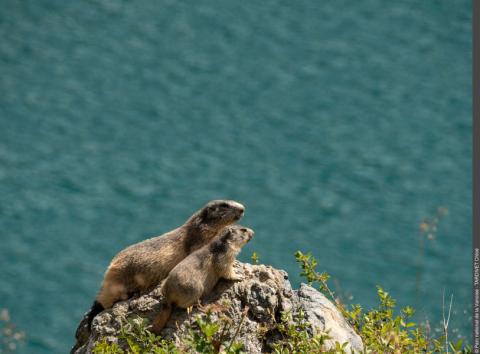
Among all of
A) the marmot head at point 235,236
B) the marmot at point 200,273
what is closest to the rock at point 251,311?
the marmot at point 200,273

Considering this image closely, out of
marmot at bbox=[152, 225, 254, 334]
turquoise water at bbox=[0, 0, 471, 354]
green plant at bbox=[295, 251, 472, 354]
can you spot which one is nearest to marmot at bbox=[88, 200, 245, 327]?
marmot at bbox=[152, 225, 254, 334]

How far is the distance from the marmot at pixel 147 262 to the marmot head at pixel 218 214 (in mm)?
16

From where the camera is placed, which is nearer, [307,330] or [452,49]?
→ [307,330]

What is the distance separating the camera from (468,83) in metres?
10.9

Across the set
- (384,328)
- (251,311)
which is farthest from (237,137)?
(384,328)

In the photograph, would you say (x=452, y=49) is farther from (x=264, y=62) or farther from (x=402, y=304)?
(x=402, y=304)

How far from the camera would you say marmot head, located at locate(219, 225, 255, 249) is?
3.76 meters

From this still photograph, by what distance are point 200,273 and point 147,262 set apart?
324mm

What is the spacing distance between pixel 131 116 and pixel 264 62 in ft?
5.78

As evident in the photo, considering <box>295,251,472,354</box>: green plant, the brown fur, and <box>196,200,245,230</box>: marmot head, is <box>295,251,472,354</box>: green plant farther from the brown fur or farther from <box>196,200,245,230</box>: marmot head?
the brown fur

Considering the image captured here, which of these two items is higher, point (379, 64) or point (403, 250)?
point (379, 64)

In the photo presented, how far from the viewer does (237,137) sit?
10203 mm

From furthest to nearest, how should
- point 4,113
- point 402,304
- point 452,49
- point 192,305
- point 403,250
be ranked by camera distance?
point 452,49 → point 4,113 → point 403,250 → point 402,304 → point 192,305

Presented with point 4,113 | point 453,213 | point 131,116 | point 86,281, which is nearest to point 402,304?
point 453,213
